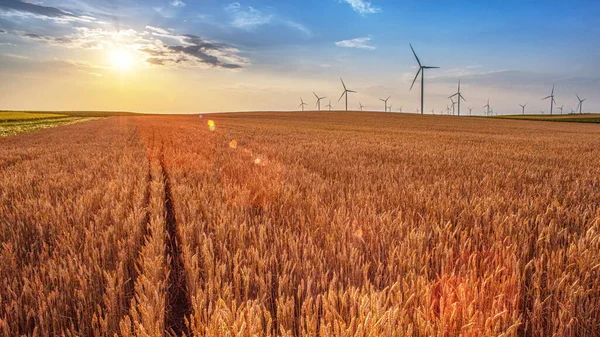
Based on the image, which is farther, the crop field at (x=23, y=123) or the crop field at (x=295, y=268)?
the crop field at (x=23, y=123)

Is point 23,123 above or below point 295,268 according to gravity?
above

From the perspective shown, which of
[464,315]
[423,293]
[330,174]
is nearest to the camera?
[464,315]

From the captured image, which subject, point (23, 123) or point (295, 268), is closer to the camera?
point (295, 268)

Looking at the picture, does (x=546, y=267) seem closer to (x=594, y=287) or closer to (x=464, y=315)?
(x=594, y=287)

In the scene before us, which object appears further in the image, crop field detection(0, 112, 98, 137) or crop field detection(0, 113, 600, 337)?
crop field detection(0, 112, 98, 137)

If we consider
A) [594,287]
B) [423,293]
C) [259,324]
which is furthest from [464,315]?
[594,287]

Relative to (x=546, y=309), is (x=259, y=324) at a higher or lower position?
higher

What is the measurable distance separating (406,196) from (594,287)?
7.33 ft

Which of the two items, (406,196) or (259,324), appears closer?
(259,324)

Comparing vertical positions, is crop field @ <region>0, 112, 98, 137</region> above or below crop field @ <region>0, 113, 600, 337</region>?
above

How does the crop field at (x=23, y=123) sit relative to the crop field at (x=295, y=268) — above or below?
above

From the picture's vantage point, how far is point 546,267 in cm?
215

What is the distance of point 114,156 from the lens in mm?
8273

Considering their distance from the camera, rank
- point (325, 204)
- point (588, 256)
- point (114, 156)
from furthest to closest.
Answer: point (114, 156) < point (325, 204) < point (588, 256)
